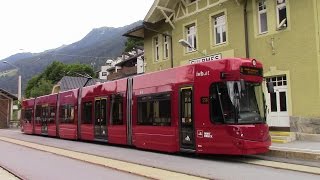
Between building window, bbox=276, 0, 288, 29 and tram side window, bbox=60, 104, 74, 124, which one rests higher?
building window, bbox=276, 0, 288, 29

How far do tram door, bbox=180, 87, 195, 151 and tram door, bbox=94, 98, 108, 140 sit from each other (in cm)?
657

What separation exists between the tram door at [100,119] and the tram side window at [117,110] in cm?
89

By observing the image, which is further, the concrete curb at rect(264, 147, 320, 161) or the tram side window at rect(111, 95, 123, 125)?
the tram side window at rect(111, 95, 123, 125)

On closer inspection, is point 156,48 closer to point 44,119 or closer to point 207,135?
point 44,119

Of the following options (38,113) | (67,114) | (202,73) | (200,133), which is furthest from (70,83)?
(200,133)

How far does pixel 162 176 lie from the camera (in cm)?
1131

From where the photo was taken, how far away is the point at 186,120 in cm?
1576

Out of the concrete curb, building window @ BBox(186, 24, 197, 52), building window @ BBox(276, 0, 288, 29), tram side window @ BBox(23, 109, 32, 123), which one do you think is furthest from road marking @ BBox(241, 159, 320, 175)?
tram side window @ BBox(23, 109, 32, 123)

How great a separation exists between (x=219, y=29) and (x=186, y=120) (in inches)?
425

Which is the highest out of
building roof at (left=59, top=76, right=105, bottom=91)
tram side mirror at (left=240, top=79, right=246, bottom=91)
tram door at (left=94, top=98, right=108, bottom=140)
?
building roof at (left=59, top=76, right=105, bottom=91)

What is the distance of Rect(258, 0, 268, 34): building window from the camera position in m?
22.2

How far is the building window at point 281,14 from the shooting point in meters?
20.8

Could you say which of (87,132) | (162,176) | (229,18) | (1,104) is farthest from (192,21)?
(1,104)

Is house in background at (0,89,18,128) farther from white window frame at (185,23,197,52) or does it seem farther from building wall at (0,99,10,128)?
white window frame at (185,23,197,52)
